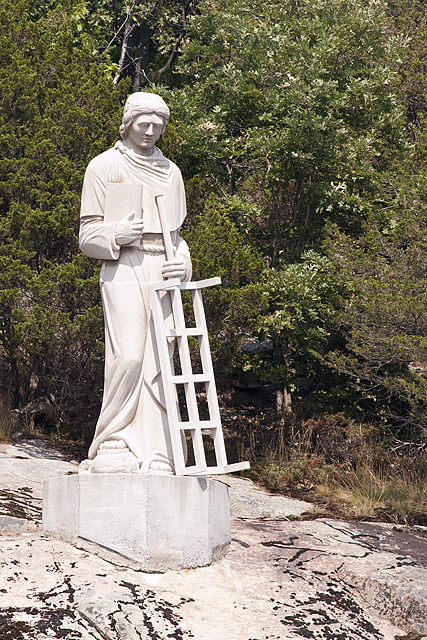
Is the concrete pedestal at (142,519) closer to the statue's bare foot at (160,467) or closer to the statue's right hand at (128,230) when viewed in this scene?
the statue's bare foot at (160,467)

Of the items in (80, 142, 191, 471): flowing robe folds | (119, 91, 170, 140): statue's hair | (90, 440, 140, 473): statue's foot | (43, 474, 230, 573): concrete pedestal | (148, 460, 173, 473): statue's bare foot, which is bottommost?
(43, 474, 230, 573): concrete pedestal

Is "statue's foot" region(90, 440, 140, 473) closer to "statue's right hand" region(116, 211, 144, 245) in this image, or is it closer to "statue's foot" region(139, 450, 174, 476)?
"statue's foot" region(139, 450, 174, 476)

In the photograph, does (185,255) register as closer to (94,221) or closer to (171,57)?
(94,221)

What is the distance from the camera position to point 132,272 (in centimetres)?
621

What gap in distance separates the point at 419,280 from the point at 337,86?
11.5 feet

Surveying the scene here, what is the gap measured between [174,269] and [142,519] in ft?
6.17

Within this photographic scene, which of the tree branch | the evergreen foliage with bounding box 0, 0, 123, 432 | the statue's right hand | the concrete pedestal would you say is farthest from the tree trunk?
the concrete pedestal

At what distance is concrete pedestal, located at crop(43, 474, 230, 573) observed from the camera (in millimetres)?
5555

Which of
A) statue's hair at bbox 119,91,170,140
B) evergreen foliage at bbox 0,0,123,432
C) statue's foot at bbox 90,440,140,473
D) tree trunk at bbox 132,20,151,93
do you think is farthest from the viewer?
tree trunk at bbox 132,20,151,93

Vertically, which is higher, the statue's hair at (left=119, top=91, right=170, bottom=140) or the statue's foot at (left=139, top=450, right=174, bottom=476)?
the statue's hair at (left=119, top=91, right=170, bottom=140)

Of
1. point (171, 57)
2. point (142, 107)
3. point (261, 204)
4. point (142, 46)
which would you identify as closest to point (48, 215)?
point (261, 204)

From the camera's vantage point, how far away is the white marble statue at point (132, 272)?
19.6 ft

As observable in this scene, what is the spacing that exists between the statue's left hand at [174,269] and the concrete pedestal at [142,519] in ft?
5.03

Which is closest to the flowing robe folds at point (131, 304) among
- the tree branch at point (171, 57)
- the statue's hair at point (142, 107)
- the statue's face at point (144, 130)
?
the statue's face at point (144, 130)
